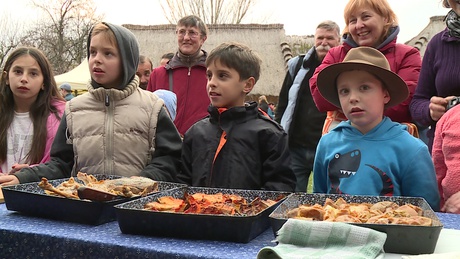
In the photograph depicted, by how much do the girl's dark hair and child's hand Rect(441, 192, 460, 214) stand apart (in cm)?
204

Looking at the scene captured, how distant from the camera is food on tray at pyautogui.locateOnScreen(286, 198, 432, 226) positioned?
1.25 metres

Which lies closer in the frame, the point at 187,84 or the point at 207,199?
the point at 207,199

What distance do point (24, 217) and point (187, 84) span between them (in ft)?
7.82

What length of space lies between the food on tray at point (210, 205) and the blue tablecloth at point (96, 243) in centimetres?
8

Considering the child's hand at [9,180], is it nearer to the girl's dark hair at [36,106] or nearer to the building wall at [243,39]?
the girl's dark hair at [36,106]

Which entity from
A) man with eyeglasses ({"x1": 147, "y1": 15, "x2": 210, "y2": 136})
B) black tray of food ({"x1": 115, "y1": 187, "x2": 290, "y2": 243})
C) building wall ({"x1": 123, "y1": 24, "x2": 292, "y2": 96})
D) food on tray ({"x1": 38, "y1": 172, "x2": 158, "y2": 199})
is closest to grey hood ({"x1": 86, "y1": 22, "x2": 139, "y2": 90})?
food on tray ({"x1": 38, "y1": 172, "x2": 158, "y2": 199})

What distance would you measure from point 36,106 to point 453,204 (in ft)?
7.43

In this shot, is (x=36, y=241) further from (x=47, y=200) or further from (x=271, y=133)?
(x=271, y=133)

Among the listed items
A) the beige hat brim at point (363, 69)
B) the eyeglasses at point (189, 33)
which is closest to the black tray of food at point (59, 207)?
the beige hat brim at point (363, 69)

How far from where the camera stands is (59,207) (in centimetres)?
154

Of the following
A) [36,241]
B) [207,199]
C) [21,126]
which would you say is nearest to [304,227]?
[207,199]

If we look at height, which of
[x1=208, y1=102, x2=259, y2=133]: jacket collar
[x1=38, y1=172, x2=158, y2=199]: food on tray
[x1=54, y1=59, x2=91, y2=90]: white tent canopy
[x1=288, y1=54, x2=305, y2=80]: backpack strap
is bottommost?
→ [x1=54, y1=59, x2=91, y2=90]: white tent canopy

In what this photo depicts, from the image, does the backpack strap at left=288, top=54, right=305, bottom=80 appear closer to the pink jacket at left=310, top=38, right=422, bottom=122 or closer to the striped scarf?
the pink jacket at left=310, top=38, right=422, bottom=122

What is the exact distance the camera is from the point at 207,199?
4.94ft
